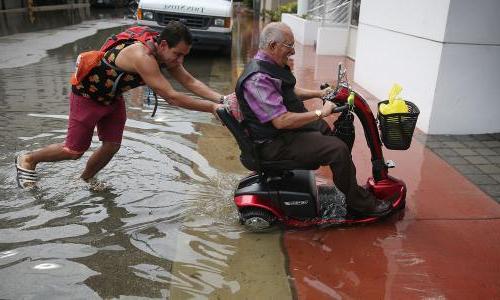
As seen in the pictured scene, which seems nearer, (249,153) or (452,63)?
(249,153)

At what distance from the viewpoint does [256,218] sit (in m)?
3.61

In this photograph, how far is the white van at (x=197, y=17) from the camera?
424 inches

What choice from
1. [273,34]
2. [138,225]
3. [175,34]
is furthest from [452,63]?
[138,225]

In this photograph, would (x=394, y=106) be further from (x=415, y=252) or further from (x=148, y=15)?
(x=148, y=15)

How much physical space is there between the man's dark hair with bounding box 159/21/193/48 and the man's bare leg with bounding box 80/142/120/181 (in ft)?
4.13

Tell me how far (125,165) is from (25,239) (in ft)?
5.37

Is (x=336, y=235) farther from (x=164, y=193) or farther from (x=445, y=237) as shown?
(x=164, y=193)

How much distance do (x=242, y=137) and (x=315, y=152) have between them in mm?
531

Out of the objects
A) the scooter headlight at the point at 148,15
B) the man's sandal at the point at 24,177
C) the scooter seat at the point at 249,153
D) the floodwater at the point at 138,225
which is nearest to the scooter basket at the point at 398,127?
the scooter seat at the point at 249,153

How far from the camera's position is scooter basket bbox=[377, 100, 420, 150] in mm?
3404

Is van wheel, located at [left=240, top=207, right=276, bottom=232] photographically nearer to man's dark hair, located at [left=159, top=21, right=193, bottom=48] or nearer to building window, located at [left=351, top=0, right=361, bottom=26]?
man's dark hair, located at [left=159, top=21, right=193, bottom=48]

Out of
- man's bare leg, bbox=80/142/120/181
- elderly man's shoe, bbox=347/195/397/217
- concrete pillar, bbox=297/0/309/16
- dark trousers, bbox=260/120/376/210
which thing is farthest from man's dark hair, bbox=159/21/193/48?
concrete pillar, bbox=297/0/309/16

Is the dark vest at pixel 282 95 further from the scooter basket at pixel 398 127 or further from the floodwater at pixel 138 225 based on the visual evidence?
the floodwater at pixel 138 225

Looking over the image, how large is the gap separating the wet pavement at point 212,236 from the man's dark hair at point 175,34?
1.40 m
